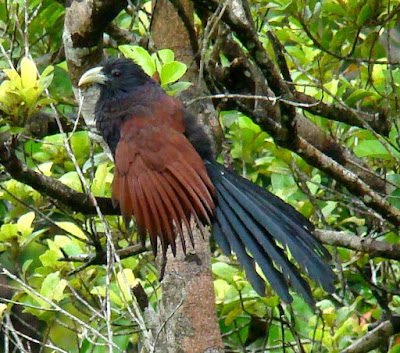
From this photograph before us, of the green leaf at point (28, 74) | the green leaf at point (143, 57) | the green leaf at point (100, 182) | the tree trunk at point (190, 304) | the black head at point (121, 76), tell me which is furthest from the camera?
the black head at point (121, 76)

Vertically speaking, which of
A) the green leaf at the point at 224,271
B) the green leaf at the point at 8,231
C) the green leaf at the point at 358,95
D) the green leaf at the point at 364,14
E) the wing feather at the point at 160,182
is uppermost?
the green leaf at the point at 364,14

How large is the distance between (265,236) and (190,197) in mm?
289

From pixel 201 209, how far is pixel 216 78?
0.58 meters

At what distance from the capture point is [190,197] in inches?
111

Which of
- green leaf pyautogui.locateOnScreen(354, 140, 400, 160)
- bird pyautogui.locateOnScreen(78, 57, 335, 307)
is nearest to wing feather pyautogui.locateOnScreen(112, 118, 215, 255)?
bird pyautogui.locateOnScreen(78, 57, 335, 307)

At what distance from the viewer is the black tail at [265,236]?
2566 mm

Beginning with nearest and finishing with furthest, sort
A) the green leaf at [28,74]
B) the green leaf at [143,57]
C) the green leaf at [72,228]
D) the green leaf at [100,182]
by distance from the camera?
the green leaf at [28,74], the green leaf at [143,57], the green leaf at [100,182], the green leaf at [72,228]

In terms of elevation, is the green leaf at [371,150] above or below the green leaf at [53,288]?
above

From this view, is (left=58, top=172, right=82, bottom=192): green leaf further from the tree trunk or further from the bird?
the tree trunk

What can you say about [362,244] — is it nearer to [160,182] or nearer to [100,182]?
[160,182]

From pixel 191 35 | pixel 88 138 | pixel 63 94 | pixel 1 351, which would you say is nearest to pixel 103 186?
pixel 88 138

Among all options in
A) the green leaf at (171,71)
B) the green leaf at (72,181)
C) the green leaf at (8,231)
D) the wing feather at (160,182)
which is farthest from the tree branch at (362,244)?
the green leaf at (8,231)

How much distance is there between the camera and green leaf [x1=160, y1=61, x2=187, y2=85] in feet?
8.41

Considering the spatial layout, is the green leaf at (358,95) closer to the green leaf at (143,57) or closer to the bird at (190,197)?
the bird at (190,197)
